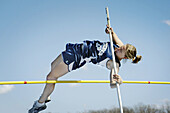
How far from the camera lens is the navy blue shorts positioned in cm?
282

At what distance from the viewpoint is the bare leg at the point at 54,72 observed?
2.84m

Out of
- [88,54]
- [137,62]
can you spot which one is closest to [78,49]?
[88,54]

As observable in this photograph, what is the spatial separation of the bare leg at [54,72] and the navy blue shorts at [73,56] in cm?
6

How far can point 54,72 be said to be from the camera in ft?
9.45

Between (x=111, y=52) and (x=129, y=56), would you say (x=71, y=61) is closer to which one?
(x=111, y=52)

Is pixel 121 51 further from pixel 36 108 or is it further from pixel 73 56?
pixel 36 108

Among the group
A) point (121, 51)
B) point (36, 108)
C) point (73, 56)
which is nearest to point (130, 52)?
point (121, 51)

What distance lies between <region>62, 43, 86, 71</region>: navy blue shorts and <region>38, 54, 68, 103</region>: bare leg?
6cm

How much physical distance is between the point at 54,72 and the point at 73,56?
0.32 m

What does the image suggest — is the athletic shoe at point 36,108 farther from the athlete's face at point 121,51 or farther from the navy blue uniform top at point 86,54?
the athlete's face at point 121,51

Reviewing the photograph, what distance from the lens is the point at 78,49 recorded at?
113 inches

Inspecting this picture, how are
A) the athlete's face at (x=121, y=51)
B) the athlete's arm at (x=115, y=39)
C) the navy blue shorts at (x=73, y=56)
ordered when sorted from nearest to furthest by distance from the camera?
the navy blue shorts at (x=73, y=56), the athlete's face at (x=121, y=51), the athlete's arm at (x=115, y=39)

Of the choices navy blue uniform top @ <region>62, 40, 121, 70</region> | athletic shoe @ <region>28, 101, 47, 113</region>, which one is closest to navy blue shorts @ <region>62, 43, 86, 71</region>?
navy blue uniform top @ <region>62, 40, 121, 70</region>

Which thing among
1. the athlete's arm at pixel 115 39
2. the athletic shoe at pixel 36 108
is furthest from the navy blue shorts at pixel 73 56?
the athletic shoe at pixel 36 108
